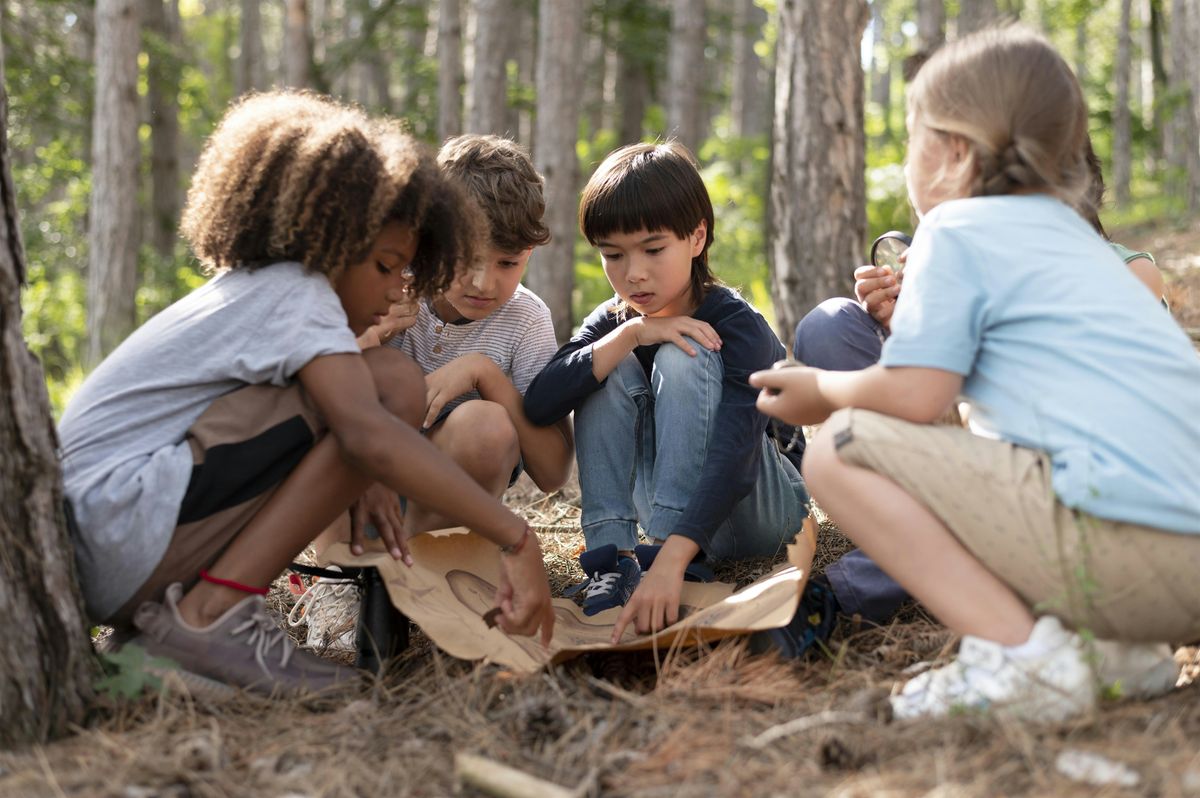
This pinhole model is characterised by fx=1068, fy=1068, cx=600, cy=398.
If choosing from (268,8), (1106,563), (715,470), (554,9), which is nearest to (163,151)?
(554,9)

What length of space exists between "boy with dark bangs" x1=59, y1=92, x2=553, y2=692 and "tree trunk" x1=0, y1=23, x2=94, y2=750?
4.6 inches

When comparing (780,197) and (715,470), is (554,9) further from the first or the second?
(715,470)

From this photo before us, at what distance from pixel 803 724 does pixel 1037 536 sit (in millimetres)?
511

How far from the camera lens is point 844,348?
8.71 feet

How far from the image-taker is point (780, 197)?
196 inches

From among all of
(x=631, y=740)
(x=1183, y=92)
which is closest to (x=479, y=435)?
(x=631, y=740)

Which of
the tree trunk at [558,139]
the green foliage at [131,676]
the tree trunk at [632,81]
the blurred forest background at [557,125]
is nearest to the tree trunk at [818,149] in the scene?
the blurred forest background at [557,125]

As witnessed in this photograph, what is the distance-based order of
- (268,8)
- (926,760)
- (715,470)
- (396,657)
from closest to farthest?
(926,760) < (396,657) < (715,470) < (268,8)

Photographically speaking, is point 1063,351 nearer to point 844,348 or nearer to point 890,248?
point 844,348

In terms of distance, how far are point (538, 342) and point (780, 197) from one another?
2.32 m

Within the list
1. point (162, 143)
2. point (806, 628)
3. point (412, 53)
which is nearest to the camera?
point (806, 628)

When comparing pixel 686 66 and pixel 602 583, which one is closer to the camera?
pixel 602 583

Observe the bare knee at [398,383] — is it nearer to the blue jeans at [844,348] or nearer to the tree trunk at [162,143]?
the blue jeans at [844,348]

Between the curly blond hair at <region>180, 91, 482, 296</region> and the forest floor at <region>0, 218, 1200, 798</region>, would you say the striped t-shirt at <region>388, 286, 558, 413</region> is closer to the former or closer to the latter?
the curly blond hair at <region>180, 91, 482, 296</region>
